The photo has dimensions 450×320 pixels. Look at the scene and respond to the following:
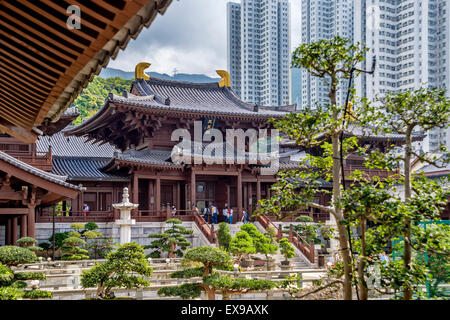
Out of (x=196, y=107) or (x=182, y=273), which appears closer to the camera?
(x=182, y=273)

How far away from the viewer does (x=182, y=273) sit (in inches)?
616

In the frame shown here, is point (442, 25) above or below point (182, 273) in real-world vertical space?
above

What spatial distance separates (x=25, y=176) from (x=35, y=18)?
683 inches

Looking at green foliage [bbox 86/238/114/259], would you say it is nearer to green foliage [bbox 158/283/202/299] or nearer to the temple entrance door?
the temple entrance door

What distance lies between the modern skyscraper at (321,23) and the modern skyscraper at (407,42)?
12.8 m

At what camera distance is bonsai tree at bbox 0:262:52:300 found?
11750 mm

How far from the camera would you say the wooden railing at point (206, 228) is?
27.2 m

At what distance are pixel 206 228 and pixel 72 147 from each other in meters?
15.3

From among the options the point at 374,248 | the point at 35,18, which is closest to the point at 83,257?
the point at 374,248

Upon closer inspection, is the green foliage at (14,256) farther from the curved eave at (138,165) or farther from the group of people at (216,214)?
the group of people at (216,214)

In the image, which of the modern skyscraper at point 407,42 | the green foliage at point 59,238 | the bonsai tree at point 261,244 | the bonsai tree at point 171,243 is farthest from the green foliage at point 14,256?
the modern skyscraper at point 407,42

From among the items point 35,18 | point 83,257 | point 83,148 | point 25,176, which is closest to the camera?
point 35,18
